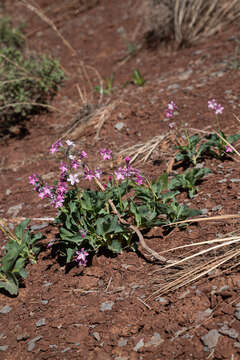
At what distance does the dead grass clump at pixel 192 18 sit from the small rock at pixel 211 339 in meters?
3.90

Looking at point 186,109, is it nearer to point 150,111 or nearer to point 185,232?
point 150,111

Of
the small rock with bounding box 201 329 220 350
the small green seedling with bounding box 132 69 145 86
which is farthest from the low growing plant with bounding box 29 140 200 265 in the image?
the small green seedling with bounding box 132 69 145 86

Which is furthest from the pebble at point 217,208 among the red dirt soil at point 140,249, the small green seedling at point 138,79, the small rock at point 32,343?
the small green seedling at point 138,79

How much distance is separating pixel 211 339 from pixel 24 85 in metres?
3.53

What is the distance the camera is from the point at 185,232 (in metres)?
2.27

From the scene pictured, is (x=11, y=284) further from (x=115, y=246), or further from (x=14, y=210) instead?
(x=14, y=210)

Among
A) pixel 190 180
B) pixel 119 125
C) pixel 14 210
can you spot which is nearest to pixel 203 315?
pixel 190 180

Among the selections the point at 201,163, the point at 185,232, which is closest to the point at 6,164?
the point at 201,163

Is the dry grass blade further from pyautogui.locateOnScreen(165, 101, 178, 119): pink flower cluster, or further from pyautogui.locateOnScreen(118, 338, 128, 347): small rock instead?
pyautogui.locateOnScreen(118, 338, 128, 347): small rock

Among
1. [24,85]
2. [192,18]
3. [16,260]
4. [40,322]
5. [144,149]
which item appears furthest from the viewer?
[192,18]

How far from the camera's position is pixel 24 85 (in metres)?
4.37

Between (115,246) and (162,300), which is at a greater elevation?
(115,246)

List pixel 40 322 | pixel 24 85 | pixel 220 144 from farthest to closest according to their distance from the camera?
pixel 24 85 < pixel 220 144 < pixel 40 322

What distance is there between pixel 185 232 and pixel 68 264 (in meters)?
0.70
